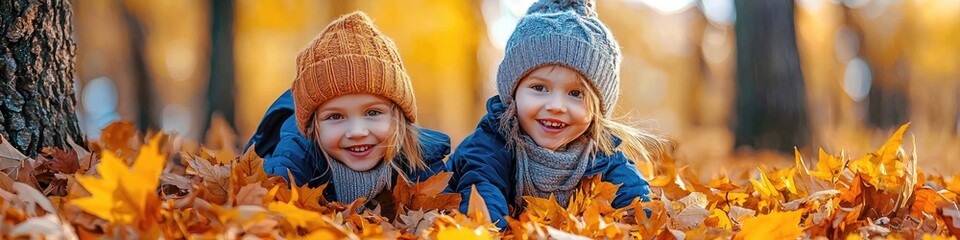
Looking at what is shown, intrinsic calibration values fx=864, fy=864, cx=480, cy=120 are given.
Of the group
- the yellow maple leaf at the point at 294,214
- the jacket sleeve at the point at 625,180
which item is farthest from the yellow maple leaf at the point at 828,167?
the yellow maple leaf at the point at 294,214

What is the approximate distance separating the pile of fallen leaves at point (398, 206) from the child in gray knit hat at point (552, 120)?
0.43 ft

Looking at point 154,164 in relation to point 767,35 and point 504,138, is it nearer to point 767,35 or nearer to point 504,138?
point 504,138

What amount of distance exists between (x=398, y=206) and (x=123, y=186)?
1272 mm

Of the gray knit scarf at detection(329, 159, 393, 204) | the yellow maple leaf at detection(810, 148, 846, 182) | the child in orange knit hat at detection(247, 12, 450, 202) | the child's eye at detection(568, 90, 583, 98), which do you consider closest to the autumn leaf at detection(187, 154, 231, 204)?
the child in orange knit hat at detection(247, 12, 450, 202)

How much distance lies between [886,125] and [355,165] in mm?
19730

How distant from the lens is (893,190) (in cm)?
246

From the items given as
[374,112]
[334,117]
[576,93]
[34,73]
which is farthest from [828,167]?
[34,73]

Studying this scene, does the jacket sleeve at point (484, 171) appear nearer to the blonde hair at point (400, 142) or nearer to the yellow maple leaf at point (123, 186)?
the blonde hair at point (400, 142)

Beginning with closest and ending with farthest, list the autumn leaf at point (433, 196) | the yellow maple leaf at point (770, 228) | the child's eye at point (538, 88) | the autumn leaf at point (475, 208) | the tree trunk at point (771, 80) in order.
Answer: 1. the yellow maple leaf at point (770, 228)
2. the autumn leaf at point (475, 208)
3. the autumn leaf at point (433, 196)
4. the child's eye at point (538, 88)
5. the tree trunk at point (771, 80)

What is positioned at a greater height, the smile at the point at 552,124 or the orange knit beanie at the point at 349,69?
the orange knit beanie at the point at 349,69

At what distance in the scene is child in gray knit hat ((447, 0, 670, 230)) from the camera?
2.80m

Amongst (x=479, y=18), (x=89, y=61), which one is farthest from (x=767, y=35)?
(x=89, y=61)

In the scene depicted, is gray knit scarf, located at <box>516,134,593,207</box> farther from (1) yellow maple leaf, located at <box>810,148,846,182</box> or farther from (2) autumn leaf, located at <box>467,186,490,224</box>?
(2) autumn leaf, located at <box>467,186,490,224</box>

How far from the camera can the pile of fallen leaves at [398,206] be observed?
4.84ft
